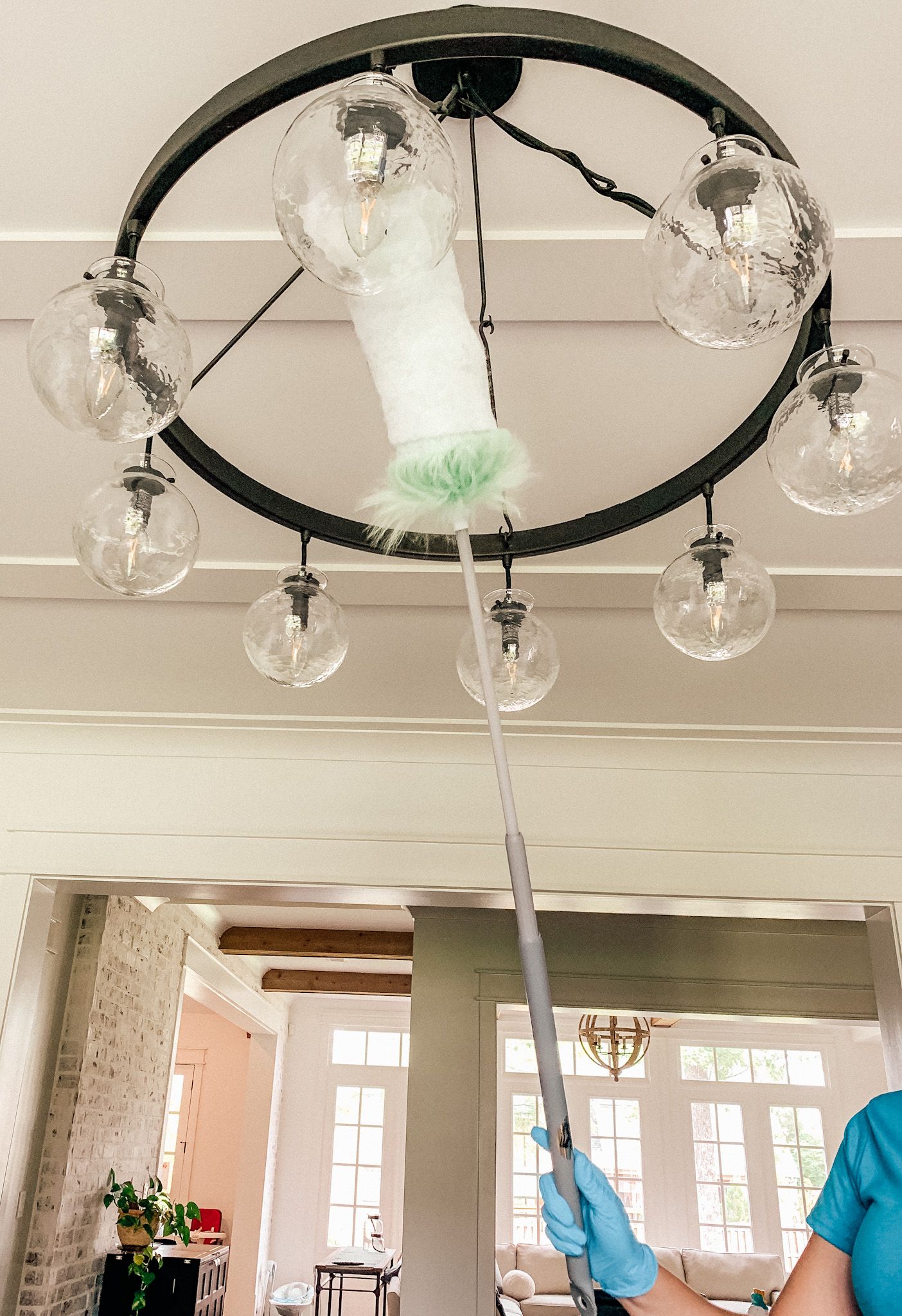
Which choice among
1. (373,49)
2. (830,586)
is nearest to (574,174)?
(373,49)

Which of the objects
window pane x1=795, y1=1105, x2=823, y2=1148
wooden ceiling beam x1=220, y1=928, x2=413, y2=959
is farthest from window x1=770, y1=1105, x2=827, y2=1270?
wooden ceiling beam x1=220, y1=928, x2=413, y2=959

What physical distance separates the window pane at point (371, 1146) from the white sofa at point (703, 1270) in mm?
1288

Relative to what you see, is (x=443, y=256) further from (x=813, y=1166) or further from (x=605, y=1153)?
(x=813, y=1166)

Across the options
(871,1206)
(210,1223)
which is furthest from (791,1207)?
(871,1206)

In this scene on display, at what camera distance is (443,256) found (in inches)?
32.5

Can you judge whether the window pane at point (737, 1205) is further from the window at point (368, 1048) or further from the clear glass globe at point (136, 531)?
the clear glass globe at point (136, 531)

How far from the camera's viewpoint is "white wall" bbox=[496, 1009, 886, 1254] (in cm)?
818

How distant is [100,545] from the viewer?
118cm

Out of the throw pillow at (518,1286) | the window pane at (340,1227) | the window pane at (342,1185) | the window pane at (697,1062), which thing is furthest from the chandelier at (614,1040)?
the window pane at (340,1227)

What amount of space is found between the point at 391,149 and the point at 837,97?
808 millimetres

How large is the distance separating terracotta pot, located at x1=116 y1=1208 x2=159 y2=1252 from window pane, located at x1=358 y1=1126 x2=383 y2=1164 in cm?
461

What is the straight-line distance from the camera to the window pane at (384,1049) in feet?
29.5

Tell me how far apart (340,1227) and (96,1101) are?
503 cm

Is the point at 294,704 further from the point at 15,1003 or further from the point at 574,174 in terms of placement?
the point at 574,174
